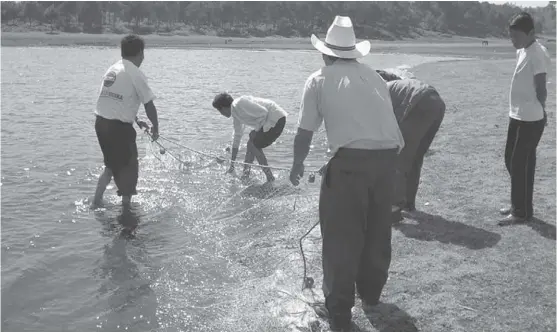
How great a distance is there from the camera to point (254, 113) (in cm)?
827

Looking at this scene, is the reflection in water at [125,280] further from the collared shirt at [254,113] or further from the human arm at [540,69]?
the human arm at [540,69]

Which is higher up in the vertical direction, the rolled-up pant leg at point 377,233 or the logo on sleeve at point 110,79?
the logo on sleeve at point 110,79

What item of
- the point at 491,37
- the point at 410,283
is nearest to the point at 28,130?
the point at 410,283

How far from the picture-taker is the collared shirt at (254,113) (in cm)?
824

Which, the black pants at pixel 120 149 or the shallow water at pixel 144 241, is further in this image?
the black pants at pixel 120 149

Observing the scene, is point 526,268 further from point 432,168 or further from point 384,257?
point 432,168

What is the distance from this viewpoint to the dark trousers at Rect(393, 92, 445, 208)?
6.12m

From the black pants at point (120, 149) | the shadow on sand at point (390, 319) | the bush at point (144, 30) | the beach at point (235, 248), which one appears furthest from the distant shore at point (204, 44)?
the shadow on sand at point (390, 319)

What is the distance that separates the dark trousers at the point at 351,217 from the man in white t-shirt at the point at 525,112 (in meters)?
2.39

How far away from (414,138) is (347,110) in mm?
2457

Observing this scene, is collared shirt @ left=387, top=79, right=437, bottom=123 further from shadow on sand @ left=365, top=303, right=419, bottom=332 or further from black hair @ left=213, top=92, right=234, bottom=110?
black hair @ left=213, top=92, right=234, bottom=110

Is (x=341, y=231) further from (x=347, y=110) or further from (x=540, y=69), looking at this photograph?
(x=540, y=69)

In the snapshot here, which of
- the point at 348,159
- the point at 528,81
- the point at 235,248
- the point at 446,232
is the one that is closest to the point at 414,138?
the point at 446,232

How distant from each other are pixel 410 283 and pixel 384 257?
69 cm
